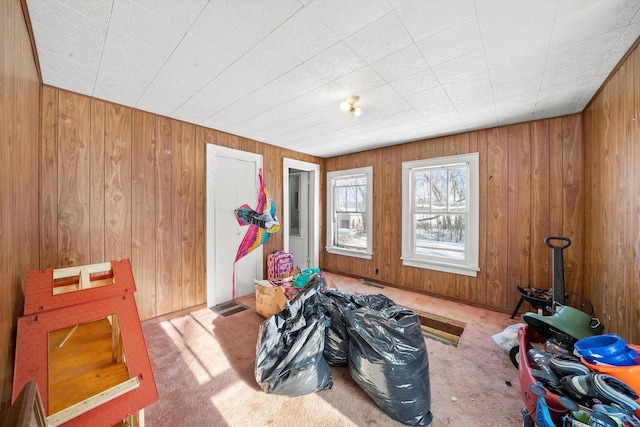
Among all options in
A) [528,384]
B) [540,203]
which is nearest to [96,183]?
[528,384]

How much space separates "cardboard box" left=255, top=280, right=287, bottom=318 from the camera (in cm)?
266

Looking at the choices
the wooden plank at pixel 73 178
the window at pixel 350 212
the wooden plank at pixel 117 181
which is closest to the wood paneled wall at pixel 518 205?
the window at pixel 350 212

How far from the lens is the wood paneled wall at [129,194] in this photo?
2.16 metres

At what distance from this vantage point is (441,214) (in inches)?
141

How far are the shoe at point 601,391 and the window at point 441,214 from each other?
90.8 inches

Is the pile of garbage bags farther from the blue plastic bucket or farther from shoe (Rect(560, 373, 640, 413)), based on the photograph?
the blue plastic bucket

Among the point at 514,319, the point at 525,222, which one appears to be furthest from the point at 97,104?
the point at 514,319

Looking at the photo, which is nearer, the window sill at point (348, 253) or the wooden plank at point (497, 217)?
the wooden plank at point (497, 217)

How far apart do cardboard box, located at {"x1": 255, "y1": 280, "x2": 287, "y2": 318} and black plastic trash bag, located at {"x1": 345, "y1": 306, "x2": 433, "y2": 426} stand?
1.19m

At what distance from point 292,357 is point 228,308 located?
1884mm

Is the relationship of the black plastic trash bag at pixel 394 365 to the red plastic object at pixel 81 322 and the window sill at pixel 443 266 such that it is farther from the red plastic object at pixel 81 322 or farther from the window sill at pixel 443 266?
the window sill at pixel 443 266

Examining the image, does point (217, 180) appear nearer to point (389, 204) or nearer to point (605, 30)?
point (389, 204)

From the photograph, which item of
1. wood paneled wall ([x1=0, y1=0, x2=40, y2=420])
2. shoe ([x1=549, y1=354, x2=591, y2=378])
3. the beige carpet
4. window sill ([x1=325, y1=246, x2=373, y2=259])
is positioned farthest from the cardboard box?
shoe ([x1=549, y1=354, x2=591, y2=378])

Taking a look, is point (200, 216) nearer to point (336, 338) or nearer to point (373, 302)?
point (336, 338)
